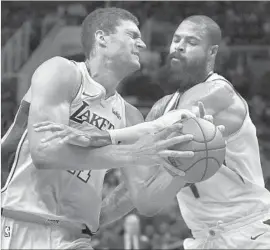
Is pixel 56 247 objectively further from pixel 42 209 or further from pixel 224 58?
pixel 224 58

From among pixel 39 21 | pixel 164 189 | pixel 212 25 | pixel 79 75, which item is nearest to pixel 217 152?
pixel 164 189

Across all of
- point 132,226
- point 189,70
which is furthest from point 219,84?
point 132,226

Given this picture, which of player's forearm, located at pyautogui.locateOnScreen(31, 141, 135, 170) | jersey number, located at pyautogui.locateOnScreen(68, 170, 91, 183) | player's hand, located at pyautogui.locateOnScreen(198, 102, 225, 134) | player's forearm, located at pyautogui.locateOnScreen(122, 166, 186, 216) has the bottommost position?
player's forearm, located at pyautogui.locateOnScreen(122, 166, 186, 216)

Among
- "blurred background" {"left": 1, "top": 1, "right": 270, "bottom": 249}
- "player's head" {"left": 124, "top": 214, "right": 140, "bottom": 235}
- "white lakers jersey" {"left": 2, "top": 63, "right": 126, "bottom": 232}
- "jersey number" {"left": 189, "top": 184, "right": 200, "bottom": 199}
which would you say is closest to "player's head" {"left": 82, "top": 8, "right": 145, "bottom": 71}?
"white lakers jersey" {"left": 2, "top": 63, "right": 126, "bottom": 232}

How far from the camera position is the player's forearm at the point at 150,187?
4.11 meters

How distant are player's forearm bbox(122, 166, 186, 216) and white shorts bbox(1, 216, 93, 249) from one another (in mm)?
500

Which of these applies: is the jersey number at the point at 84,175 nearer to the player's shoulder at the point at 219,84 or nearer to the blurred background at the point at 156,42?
the player's shoulder at the point at 219,84

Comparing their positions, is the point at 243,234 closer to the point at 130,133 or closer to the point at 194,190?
the point at 194,190

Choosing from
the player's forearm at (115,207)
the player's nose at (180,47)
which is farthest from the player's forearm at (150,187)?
the player's nose at (180,47)

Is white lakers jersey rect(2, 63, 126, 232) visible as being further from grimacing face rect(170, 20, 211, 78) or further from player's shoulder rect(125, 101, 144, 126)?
grimacing face rect(170, 20, 211, 78)

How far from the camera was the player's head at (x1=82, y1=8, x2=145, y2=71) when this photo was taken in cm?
404

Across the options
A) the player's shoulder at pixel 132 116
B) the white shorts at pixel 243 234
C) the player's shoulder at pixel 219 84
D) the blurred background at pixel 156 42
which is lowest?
the blurred background at pixel 156 42

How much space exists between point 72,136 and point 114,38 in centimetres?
82

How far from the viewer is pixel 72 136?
134 inches
